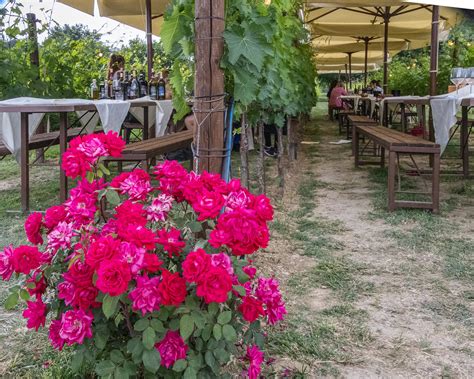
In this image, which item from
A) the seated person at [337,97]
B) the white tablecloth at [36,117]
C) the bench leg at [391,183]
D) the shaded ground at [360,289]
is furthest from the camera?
the seated person at [337,97]

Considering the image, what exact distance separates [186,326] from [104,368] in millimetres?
252

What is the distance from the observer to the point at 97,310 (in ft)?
4.97

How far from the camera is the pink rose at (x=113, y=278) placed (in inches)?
50.9

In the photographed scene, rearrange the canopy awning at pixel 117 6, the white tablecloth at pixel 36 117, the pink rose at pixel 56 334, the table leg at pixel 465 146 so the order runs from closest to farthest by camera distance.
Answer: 1. the pink rose at pixel 56 334
2. the white tablecloth at pixel 36 117
3. the table leg at pixel 465 146
4. the canopy awning at pixel 117 6

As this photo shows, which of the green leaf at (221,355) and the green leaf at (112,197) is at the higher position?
the green leaf at (112,197)

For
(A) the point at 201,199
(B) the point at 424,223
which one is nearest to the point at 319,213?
(B) the point at 424,223

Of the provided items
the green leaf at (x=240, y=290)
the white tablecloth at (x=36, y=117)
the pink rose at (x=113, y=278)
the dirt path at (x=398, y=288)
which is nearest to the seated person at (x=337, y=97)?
the dirt path at (x=398, y=288)

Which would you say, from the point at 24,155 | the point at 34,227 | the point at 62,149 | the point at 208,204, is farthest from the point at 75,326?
the point at 24,155

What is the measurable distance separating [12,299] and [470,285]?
87.7 inches

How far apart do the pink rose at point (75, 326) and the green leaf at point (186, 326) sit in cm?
23

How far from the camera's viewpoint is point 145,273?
1.43m

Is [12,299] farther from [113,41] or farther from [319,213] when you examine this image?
[113,41]

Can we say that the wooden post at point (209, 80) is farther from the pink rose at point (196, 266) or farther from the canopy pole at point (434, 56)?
the canopy pole at point (434, 56)

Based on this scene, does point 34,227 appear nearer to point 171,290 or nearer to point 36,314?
point 36,314
